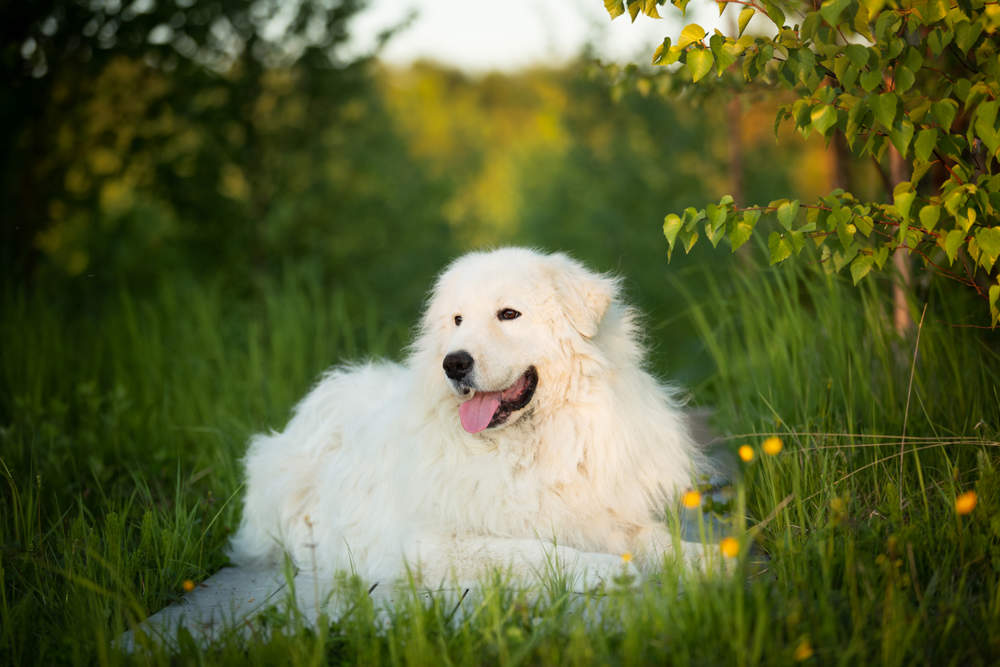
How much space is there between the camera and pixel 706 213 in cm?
305

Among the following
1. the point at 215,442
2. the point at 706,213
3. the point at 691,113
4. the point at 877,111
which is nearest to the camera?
the point at 877,111

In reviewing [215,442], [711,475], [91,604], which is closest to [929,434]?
[711,475]

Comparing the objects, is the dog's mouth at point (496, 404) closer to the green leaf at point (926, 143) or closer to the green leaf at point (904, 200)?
the green leaf at point (904, 200)

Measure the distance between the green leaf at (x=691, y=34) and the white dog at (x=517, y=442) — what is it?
1.13m

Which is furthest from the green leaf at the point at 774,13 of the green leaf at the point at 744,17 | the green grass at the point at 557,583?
the green grass at the point at 557,583

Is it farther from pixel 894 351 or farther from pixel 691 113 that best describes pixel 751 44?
pixel 691 113

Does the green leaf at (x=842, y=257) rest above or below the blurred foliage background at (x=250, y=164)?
→ below

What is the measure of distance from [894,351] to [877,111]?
207cm

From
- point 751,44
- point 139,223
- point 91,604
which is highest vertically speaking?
Result: point 139,223

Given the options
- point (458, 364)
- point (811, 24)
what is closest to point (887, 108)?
point (811, 24)

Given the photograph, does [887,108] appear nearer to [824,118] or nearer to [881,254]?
[824,118]

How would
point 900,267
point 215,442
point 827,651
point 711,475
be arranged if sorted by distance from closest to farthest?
point 827,651 → point 711,475 → point 900,267 → point 215,442

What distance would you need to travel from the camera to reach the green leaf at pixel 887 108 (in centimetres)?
277

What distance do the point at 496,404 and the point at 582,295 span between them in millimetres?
611
